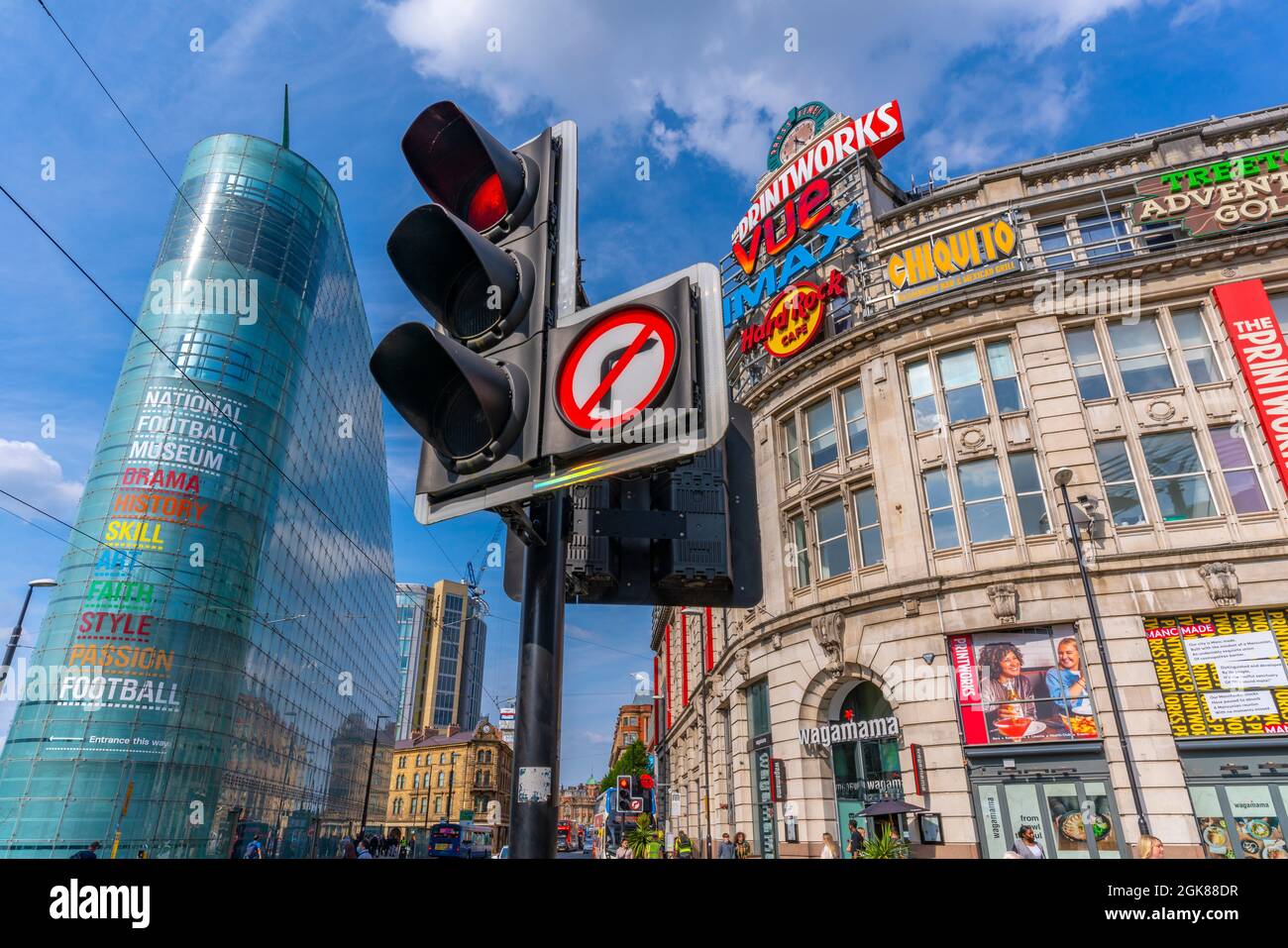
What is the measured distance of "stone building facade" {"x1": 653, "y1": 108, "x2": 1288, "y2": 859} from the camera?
1719 cm

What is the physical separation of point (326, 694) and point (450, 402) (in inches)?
2381

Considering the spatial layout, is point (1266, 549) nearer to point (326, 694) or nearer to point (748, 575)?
point (748, 575)

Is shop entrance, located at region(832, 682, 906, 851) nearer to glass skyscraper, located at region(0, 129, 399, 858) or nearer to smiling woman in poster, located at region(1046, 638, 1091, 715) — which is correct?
smiling woman in poster, located at region(1046, 638, 1091, 715)

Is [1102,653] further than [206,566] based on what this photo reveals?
No

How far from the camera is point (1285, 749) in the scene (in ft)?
53.4

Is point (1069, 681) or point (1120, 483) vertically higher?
point (1120, 483)

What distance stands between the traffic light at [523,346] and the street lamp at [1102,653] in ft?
59.3

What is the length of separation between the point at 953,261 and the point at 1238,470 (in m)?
10.2

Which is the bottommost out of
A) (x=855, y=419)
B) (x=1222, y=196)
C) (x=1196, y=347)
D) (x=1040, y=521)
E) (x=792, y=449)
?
(x=1040, y=521)

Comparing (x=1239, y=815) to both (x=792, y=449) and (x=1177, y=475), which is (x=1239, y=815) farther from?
(x=792, y=449)

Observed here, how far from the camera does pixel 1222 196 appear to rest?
21.4m

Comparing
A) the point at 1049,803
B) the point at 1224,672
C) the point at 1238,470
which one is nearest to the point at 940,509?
the point at 1238,470

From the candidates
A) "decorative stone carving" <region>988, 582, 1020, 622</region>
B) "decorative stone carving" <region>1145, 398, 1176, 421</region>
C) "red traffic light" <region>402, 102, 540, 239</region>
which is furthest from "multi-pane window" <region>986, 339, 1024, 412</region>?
"red traffic light" <region>402, 102, 540, 239</region>
